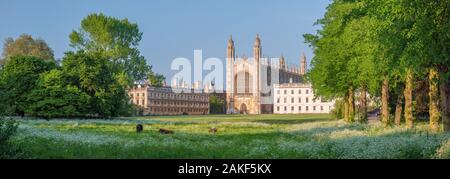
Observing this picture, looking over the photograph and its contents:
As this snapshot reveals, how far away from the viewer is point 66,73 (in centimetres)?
5472

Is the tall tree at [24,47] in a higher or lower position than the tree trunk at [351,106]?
higher

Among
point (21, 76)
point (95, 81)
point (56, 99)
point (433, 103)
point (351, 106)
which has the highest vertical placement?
point (21, 76)

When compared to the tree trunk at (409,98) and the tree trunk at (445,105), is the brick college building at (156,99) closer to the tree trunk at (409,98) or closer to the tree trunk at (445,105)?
the tree trunk at (409,98)

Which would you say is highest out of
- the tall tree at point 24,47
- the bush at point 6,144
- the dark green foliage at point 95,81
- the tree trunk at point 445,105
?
the tall tree at point 24,47

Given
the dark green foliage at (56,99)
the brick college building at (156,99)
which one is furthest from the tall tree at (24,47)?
the brick college building at (156,99)

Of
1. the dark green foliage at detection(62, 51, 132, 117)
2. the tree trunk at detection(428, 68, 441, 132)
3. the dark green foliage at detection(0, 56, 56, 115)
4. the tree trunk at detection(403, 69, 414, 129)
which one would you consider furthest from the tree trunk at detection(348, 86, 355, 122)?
the dark green foliage at detection(0, 56, 56, 115)

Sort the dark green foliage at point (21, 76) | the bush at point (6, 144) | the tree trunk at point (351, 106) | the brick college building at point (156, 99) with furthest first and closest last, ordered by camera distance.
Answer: the brick college building at point (156, 99) → the dark green foliage at point (21, 76) → the tree trunk at point (351, 106) → the bush at point (6, 144)

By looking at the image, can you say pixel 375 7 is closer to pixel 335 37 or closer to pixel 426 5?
pixel 426 5

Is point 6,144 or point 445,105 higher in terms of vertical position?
point 445,105

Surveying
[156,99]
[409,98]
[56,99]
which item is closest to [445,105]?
[409,98]

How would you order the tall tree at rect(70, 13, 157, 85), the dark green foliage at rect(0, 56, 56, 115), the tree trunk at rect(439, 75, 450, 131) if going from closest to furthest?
the tree trunk at rect(439, 75, 450, 131) < the dark green foliage at rect(0, 56, 56, 115) < the tall tree at rect(70, 13, 157, 85)

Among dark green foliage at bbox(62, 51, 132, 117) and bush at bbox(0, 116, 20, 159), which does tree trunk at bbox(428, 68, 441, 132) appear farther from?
dark green foliage at bbox(62, 51, 132, 117)

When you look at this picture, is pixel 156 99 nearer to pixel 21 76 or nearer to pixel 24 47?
pixel 24 47
